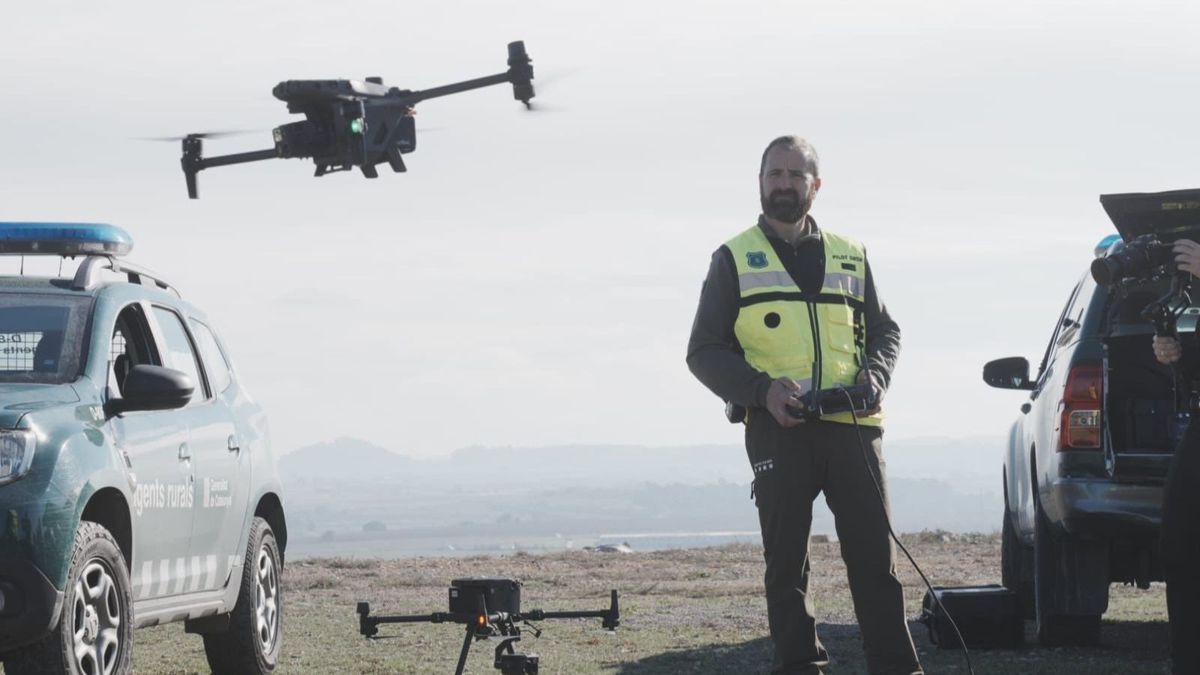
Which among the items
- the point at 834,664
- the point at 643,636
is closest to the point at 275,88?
the point at 643,636

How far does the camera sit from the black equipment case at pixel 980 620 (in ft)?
34.6

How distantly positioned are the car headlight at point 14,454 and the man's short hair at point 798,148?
2.88 m

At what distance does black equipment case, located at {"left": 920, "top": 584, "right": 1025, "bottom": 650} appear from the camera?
1055 centimetres

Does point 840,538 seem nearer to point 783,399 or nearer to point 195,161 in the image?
point 783,399

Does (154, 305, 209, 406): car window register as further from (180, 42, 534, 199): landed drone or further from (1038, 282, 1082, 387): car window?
(180, 42, 534, 199): landed drone

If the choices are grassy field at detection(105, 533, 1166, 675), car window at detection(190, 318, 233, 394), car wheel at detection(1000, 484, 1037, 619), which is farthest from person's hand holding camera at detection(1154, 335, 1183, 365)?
car window at detection(190, 318, 233, 394)

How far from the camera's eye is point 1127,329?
30.8 feet

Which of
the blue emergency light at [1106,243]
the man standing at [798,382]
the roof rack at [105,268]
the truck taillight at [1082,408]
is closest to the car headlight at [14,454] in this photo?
the roof rack at [105,268]

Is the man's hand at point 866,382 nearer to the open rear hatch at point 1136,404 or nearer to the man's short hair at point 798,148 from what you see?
the man's short hair at point 798,148

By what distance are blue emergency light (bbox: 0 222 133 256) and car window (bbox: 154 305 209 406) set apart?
53 centimetres

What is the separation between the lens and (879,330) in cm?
756

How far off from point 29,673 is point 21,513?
2.00 ft

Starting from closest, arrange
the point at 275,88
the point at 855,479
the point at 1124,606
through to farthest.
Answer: the point at 855,479 < the point at 1124,606 < the point at 275,88

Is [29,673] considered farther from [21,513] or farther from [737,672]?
[737,672]
